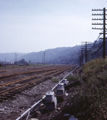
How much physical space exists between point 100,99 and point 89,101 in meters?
0.42

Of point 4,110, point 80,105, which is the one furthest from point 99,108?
point 4,110

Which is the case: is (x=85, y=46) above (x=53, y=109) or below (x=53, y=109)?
above

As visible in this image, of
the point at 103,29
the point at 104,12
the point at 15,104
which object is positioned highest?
the point at 104,12

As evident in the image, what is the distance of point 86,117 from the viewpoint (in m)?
4.94

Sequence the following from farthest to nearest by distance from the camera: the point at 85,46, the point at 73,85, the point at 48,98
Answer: the point at 85,46
the point at 73,85
the point at 48,98

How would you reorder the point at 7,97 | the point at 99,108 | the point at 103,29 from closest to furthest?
the point at 99,108, the point at 7,97, the point at 103,29

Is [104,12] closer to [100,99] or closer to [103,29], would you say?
[103,29]

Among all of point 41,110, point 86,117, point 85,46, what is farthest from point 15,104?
point 85,46

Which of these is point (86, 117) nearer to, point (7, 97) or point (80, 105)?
point (80, 105)

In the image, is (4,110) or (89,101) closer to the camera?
(89,101)

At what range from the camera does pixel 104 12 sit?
26547 mm

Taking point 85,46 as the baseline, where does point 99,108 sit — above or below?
below

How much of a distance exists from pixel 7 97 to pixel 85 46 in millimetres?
52660

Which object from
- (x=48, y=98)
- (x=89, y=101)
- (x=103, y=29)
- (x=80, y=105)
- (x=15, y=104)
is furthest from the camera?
(x=103, y=29)
